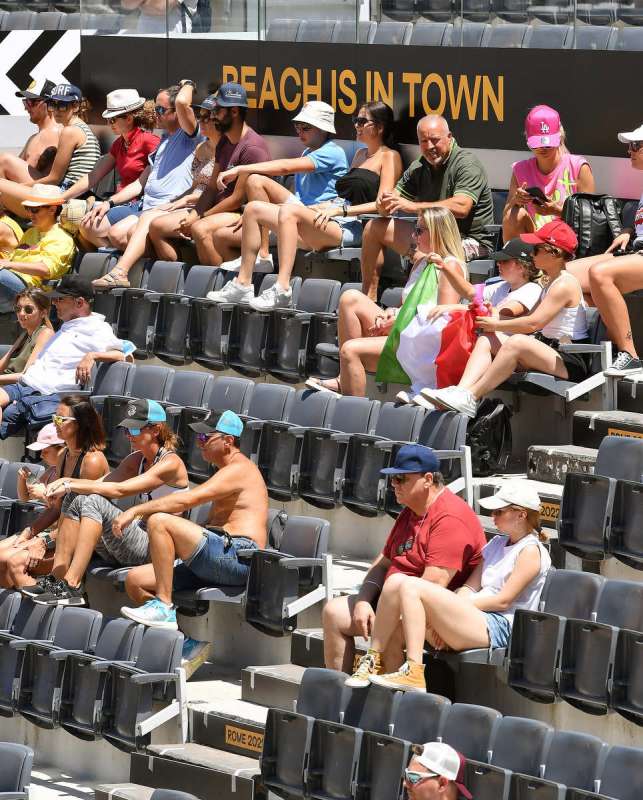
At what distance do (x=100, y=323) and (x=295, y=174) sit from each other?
5.01ft

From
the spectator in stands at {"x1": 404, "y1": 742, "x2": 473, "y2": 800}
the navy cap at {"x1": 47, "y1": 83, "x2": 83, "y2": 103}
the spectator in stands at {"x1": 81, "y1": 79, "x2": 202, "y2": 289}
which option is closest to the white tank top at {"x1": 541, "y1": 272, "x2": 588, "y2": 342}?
the spectator in stands at {"x1": 404, "y1": 742, "x2": 473, "y2": 800}

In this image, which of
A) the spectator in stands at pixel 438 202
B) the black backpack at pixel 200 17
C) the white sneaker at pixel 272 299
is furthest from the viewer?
the black backpack at pixel 200 17

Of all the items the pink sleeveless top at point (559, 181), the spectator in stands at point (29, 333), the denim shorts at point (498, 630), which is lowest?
the denim shorts at point (498, 630)

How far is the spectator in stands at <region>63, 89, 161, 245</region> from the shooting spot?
11570mm

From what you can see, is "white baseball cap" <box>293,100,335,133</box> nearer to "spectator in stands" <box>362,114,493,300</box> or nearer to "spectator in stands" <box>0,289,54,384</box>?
"spectator in stands" <box>362,114,493,300</box>

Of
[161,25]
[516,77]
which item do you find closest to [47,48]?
[161,25]

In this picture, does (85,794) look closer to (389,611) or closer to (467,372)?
(389,611)

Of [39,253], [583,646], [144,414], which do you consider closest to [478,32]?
[39,253]

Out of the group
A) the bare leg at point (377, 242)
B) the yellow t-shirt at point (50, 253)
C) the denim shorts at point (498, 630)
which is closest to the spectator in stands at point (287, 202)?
the bare leg at point (377, 242)

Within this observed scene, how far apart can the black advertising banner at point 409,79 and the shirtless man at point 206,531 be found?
2.99 m

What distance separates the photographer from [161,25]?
1227cm

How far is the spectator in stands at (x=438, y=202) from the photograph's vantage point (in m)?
9.39

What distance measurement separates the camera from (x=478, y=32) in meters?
10.1

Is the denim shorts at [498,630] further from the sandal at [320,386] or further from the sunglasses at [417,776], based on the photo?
the sandal at [320,386]
